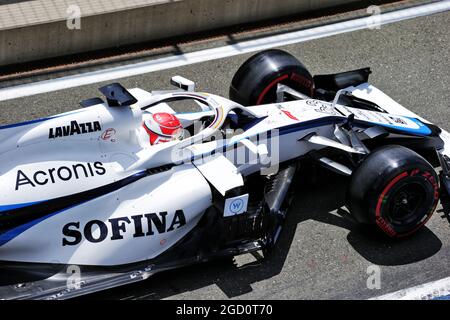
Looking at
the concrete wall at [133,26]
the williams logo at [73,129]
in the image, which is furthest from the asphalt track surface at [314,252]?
the williams logo at [73,129]

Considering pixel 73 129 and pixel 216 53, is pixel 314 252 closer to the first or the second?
pixel 73 129

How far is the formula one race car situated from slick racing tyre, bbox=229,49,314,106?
0.59m

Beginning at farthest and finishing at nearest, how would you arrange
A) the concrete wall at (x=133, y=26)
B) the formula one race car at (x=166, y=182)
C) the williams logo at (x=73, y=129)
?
the concrete wall at (x=133, y=26) < the williams logo at (x=73, y=129) < the formula one race car at (x=166, y=182)

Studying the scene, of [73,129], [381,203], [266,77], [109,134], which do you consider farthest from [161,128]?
[381,203]

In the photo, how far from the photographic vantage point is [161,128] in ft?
27.0

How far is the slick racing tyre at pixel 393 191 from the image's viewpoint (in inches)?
321

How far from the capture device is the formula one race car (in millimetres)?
7492

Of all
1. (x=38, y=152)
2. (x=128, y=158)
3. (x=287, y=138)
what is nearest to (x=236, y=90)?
(x=287, y=138)

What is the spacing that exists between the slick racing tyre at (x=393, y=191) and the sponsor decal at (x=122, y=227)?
1.71 m

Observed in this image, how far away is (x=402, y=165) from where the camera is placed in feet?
26.8

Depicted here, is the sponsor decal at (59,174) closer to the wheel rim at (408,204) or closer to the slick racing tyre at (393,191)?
the slick racing tyre at (393,191)

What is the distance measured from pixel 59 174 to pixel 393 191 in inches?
121

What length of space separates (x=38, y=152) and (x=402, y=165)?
10.9 feet
